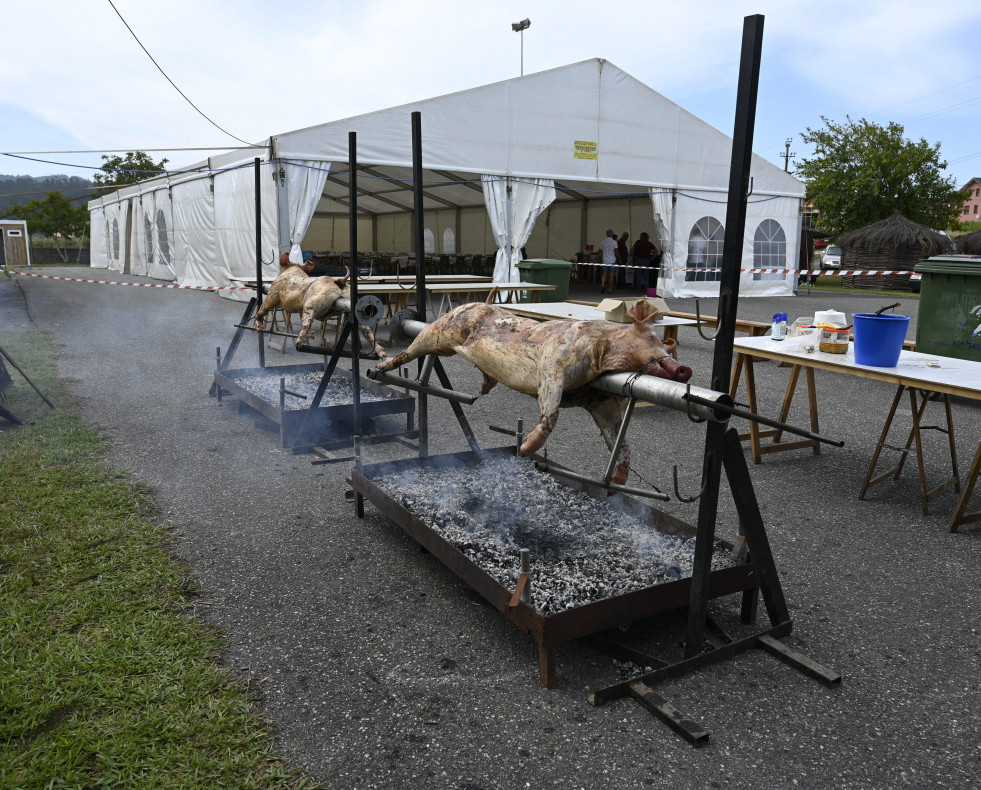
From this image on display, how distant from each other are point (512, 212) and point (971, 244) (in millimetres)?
15073

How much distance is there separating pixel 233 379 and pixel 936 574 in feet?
19.3

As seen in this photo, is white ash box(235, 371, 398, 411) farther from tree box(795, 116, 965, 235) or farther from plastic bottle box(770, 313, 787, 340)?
tree box(795, 116, 965, 235)

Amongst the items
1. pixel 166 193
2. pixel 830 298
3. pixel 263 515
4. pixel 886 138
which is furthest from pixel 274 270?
pixel 886 138

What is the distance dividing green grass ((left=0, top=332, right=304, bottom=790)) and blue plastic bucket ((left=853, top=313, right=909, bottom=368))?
12.8ft

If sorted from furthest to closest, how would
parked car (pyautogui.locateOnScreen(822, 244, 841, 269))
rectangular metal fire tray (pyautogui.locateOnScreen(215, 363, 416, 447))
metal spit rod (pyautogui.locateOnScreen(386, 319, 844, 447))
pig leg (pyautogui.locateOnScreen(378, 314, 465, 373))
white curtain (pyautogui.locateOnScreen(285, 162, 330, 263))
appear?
parked car (pyautogui.locateOnScreen(822, 244, 841, 269)), white curtain (pyautogui.locateOnScreen(285, 162, 330, 263)), rectangular metal fire tray (pyautogui.locateOnScreen(215, 363, 416, 447)), pig leg (pyautogui.locateOnScreen(378, 314, 465, 373)), metal spit rod (pyautogui.locateOnScreen(386, 319, 844, 447))

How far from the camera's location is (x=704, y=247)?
1825 centimetres

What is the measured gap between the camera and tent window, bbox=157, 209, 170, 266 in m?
20.7

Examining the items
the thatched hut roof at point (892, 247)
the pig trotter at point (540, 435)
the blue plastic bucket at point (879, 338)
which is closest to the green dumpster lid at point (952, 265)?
the blue plastic bucket at point (879, 338)

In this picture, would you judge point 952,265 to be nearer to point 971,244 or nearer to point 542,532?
point 542,532

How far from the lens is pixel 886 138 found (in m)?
29.2

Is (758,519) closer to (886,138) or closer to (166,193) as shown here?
(166,193)

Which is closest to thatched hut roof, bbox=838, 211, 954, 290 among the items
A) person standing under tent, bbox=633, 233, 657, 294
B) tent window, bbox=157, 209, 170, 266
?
person standing under tent, bbox=633, 233, 657, 294

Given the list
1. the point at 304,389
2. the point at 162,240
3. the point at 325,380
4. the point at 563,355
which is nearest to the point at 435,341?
the point at 563,355

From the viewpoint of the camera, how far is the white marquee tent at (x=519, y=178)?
13.7m
